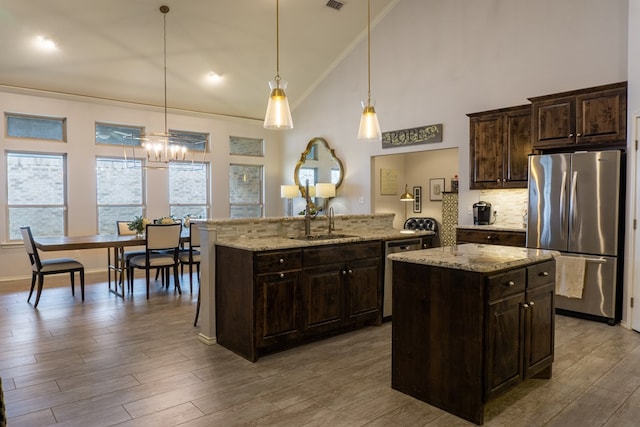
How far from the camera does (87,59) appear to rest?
6.24 m

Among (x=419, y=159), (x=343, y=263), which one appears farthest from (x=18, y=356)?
(x=419, y=159)

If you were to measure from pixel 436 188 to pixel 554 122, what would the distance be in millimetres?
3870

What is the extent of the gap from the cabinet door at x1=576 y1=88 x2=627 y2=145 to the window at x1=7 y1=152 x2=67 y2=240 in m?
7.42

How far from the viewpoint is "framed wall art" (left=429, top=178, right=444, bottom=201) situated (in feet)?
27.3

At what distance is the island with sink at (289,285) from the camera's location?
127 inches

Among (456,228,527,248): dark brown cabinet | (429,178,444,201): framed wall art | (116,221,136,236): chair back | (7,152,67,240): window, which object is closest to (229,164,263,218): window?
(116,221,136,236): chair back

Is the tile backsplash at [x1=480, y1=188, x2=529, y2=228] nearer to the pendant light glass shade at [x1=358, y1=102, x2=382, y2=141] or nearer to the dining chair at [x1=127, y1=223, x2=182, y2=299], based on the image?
the pendant light glass shade at [x1=358, y1=102, x2=382, y2=141]

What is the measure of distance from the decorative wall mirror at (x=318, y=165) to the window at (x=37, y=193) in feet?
14.0

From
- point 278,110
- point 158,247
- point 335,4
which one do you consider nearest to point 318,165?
point 335,4

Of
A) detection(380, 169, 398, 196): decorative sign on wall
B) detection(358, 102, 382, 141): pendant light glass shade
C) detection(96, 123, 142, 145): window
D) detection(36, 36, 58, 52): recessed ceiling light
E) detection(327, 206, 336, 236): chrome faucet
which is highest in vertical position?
detection(36, 36, 58, 52): recessed ceiling light

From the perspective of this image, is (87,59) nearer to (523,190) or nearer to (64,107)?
(64,107)

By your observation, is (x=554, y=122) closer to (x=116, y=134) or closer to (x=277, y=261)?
(x=277, y=261)

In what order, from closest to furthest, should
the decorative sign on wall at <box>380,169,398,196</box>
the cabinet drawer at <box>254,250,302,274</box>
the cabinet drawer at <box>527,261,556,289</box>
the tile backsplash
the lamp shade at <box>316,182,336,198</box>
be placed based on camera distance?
the cabinet drawer at <box>527,261,556,289</box>
the cabinet drawer at <box>254,250,302,274</box>
the tile backsplash
the lamp shade at <box>316,182,336,198</box>
the decorative sign on wall at <box>380,169,398,196</box>

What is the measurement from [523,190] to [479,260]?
3526 mm
